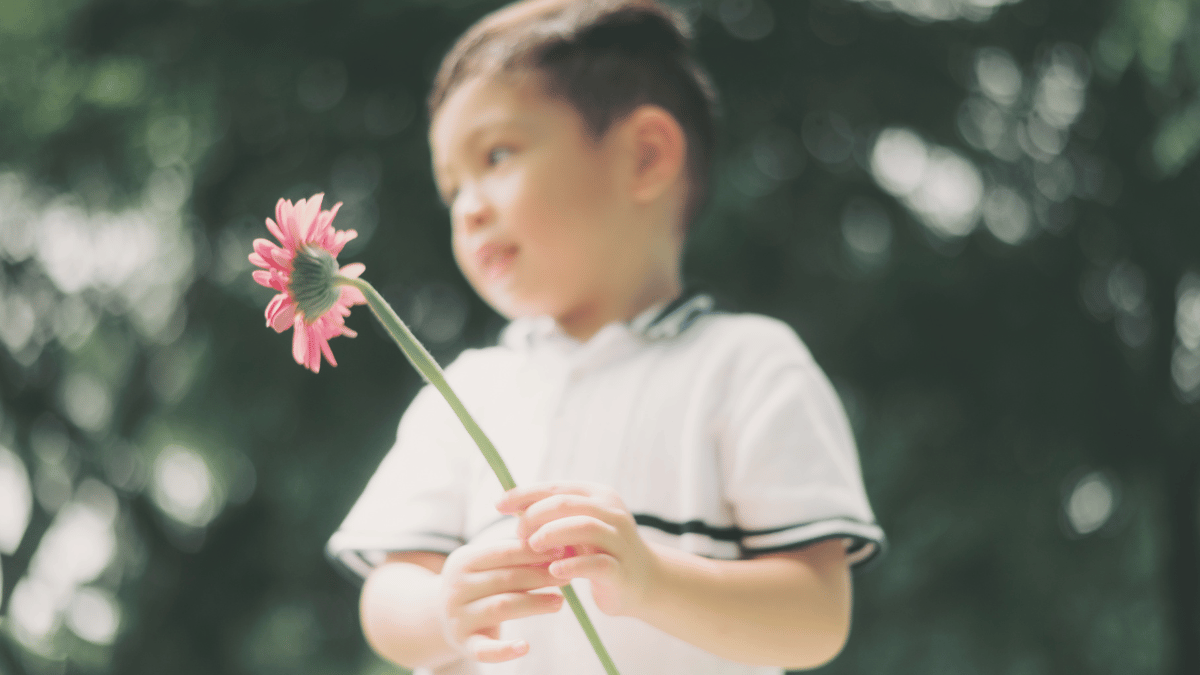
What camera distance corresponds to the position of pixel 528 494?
49 cm

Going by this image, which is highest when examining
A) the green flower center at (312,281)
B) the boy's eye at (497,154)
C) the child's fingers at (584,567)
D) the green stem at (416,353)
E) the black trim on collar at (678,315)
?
the boy's eye at (497,154)

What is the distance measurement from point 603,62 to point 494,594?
399 millimetres

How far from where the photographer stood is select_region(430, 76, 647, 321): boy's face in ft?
2.16

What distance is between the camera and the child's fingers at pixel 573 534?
47cm

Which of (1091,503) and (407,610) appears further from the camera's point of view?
(1091,503)

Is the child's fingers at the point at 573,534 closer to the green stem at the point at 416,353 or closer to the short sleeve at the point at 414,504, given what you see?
the green stem at the point at 416,353

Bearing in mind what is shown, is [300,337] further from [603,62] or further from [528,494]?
[603,62]

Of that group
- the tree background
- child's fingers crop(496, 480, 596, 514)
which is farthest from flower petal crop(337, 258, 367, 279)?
the tree background

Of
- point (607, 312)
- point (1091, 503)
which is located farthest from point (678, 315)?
point (1091, 503)

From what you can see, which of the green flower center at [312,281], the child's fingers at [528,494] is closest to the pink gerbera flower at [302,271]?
the green flower center at [312,281]

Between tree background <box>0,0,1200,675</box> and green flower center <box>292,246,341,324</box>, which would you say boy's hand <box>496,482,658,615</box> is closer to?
green flower center <box>292,246,341,324</box>

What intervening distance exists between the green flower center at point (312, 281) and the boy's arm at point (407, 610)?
0.22 metres

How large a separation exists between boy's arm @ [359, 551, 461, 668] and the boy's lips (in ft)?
0.64

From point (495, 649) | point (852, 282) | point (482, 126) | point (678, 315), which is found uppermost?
point (852, 282)
